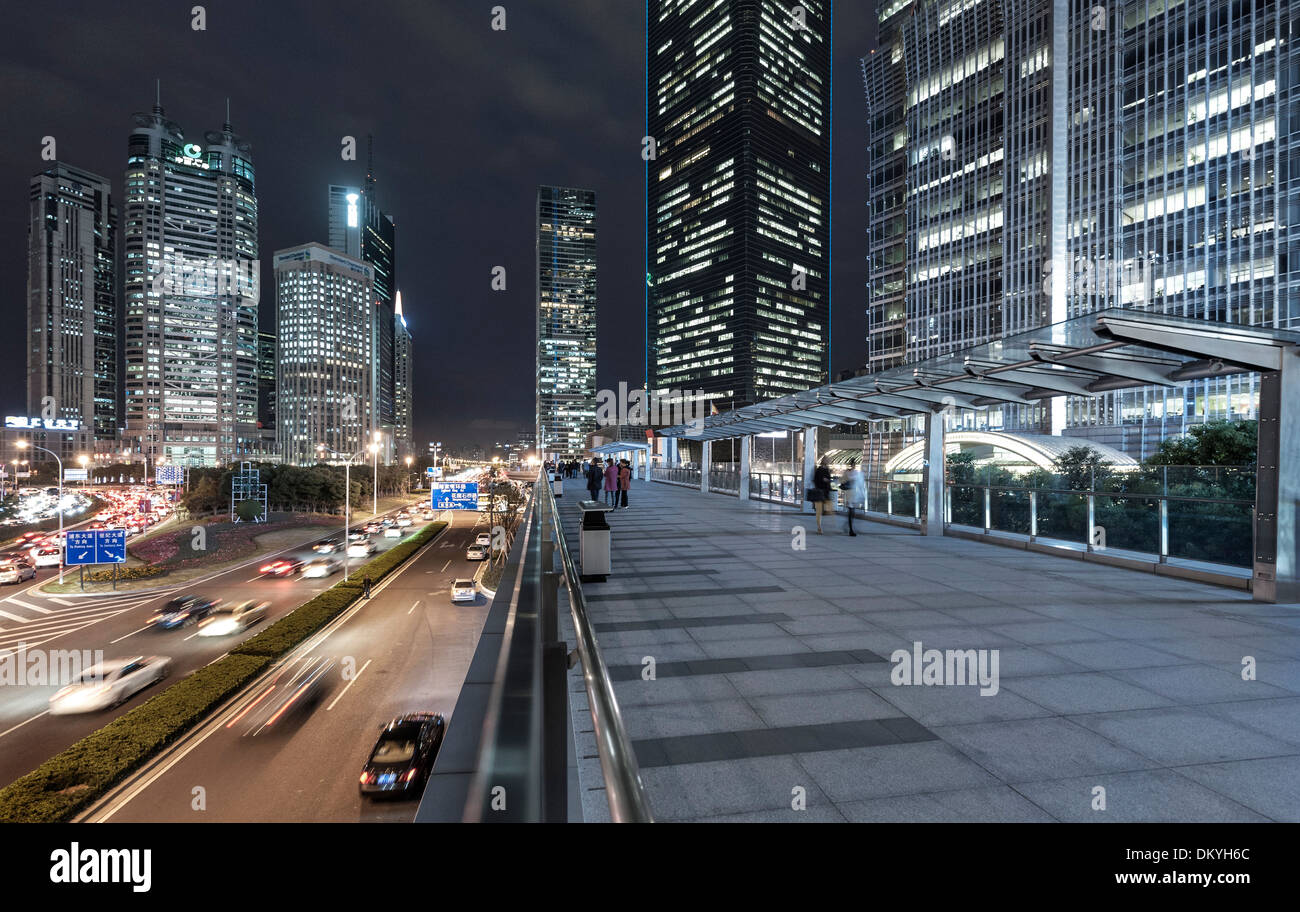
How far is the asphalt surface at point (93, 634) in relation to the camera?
23594 millimetres

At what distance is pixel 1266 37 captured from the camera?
156 feet

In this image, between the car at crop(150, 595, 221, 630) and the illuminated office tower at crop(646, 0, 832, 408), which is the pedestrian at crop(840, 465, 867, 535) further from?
the illuminated office tower at crop(646, 0, 832, 408)

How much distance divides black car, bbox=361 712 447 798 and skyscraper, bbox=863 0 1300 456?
56.4m

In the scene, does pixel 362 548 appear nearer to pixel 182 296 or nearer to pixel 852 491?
pixel 852 491

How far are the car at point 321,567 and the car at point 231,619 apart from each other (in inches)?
416

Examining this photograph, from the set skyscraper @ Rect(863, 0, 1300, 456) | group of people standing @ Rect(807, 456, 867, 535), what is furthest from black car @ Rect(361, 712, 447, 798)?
skyscraper @ Rect(863, 0, 1300, 456)

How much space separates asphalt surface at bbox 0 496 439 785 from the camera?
2359 cm

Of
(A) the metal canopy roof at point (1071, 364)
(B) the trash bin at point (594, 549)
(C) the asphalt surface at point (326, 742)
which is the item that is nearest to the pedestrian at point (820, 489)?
(A) the metal canopy roof at point (1071, 364)

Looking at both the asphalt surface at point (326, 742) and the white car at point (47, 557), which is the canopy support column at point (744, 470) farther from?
the white car at point (47, 557)

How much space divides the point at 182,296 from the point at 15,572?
149m

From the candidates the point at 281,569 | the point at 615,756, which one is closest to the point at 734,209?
the point at 281,569

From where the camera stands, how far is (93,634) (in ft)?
119
